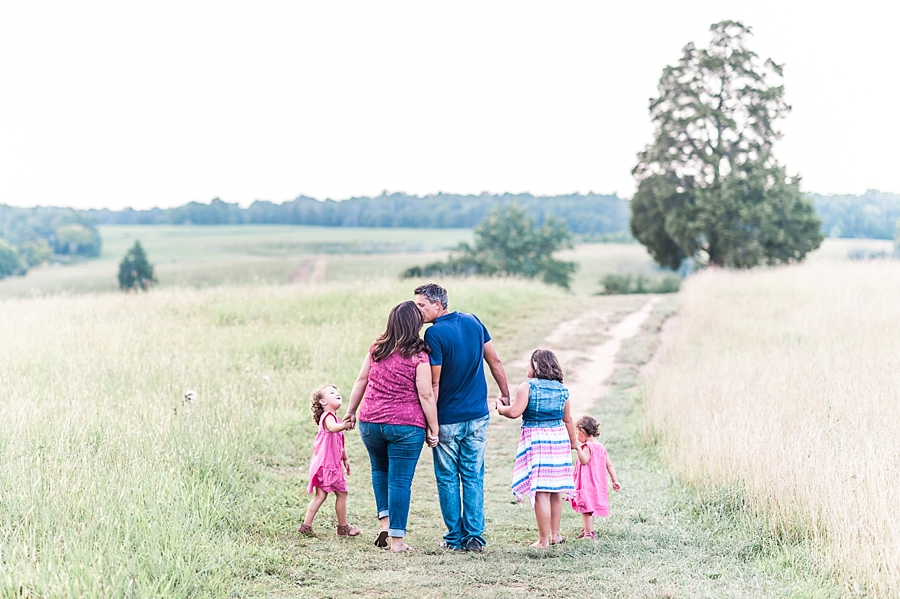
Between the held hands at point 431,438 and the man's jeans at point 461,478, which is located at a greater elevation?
the held hands at point 431,438

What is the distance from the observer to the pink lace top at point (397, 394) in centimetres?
562

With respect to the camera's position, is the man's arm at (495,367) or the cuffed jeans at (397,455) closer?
the cuffed jeans at (397,455)

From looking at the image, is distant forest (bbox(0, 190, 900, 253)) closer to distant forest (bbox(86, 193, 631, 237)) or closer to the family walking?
distant forest (bbox(86, 193, 631, 237))

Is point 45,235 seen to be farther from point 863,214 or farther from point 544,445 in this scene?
point 544,445

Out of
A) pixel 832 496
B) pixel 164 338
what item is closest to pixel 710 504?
pixel 832 496

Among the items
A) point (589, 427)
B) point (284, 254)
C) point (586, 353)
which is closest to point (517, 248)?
point (586, 353)

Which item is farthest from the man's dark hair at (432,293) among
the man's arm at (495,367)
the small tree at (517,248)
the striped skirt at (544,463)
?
the small tree at (517,248)

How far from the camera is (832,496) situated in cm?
552

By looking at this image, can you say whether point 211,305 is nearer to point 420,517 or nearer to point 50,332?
point 50,332

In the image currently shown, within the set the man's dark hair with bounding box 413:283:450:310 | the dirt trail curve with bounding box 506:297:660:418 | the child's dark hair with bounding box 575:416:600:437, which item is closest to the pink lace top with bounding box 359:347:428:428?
the man's dark hair with bounding box 413:283:450:310

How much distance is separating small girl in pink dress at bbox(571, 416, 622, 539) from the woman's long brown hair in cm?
170

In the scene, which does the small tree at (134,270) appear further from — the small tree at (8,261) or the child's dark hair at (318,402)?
the child's dark hair at (318,402)

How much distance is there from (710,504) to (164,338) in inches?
377

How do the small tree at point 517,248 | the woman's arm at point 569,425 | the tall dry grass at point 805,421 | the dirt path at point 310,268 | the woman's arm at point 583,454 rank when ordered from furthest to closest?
the dirt path at point 310,268 → the small tree at point 517,248 → the woman's arm at point 583,454 → the woman's arm at point 569,425 → the tall dry grass at point 805,421
